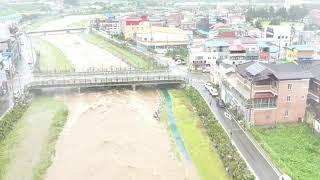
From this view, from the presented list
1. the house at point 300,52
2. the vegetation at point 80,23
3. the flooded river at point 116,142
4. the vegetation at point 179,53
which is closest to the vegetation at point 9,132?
the flooded river at point 116,142

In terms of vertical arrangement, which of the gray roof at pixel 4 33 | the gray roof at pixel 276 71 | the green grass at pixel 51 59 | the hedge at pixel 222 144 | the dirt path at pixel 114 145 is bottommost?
the dirt path at pixel 114 145

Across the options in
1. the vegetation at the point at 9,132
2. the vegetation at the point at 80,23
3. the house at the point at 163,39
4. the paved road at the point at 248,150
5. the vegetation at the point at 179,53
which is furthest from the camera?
the vegetation at the point at 80,23

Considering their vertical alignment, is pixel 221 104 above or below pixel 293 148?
above

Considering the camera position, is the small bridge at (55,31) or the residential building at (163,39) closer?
the residential building at (163,39)

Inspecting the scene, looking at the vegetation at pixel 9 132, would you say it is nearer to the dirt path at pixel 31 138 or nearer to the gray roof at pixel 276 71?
the dirt path at pixel 31 138

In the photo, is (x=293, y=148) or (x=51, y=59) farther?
(x=51, y=59)

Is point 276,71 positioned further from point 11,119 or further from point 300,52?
point 11,119

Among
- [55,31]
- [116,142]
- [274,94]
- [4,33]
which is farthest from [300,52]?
[55,31]

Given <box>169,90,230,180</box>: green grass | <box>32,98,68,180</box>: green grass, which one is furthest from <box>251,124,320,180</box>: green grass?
<box>32,98,68,180</box>: green grass
